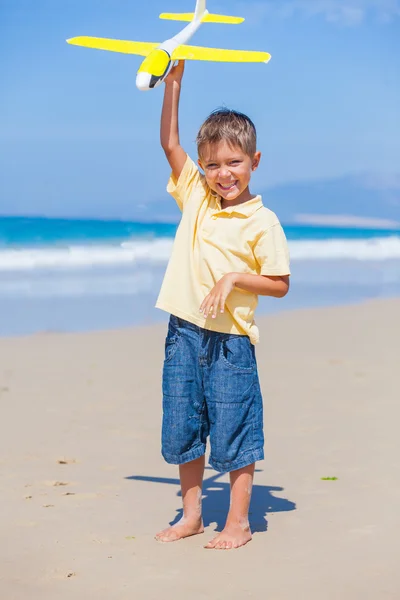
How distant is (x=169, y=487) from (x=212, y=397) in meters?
1.05

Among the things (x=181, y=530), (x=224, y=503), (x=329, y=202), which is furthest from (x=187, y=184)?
(x=329, y=202)

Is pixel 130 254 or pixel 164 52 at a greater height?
pixel 130 254

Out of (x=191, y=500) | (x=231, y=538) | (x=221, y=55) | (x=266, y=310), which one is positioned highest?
(x=221, y=55)

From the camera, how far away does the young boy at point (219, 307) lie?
3.51 metres

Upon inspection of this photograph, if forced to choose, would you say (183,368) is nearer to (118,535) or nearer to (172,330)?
(172,330)

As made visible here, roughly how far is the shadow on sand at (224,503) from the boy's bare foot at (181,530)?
0.44ft

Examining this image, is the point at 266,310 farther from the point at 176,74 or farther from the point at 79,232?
the point at 79,232

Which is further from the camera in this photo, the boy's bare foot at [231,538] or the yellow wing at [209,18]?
the yellow wing at [209,18]

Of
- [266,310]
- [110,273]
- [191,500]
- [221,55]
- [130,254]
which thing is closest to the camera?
[221,55]

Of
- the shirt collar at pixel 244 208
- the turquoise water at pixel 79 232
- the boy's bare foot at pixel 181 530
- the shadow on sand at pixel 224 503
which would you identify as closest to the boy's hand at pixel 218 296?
the shirt collar at pixel 244 208

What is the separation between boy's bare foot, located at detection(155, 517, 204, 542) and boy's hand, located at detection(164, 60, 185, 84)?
1824 mm

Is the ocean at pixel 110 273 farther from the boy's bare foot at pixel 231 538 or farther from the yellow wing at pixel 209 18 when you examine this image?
the boy's bare foot at pixel 231 538

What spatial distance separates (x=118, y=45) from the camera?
351 cm

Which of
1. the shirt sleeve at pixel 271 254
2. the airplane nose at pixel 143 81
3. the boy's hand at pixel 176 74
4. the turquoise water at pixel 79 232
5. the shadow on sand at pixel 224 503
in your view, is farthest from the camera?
the turquoise water at pixel 79 232
